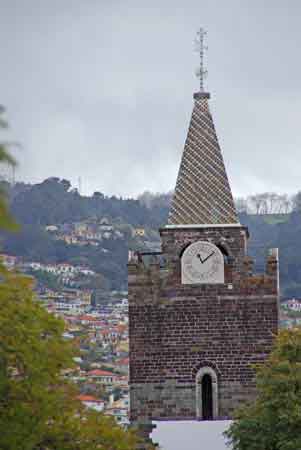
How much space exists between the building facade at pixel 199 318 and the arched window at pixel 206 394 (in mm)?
21

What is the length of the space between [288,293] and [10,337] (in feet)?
451

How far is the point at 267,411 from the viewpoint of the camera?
3491cm

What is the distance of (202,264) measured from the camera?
127 feet

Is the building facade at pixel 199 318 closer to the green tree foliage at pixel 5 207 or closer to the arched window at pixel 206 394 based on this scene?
the arched window at pixel 206 394

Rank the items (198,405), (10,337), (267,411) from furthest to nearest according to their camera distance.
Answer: (198,405), (267,411), (10,337)

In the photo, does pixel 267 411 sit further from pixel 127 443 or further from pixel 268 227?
pixel 268 227

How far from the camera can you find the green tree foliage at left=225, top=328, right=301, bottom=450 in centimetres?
3447

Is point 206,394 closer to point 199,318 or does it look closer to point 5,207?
point 199,318

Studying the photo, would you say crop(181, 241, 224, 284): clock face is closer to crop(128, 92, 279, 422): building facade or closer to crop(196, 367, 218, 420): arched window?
crop(128, 92, 279, 422): building facade

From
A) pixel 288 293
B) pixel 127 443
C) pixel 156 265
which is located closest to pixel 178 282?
pixel 156 265

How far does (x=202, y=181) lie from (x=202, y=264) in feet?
6.08

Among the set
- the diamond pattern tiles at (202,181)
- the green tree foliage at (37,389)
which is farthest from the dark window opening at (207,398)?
the green tree foliage at (37,389)

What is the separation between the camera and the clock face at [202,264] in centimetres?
3834

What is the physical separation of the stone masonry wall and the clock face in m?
0.13
